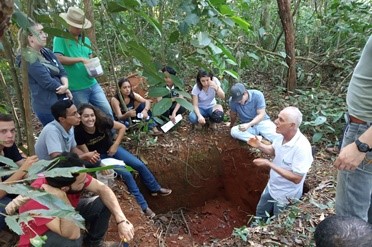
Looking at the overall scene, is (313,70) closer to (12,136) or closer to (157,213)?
(157,213)

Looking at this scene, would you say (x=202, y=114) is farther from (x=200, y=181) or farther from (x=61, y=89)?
(x=61, y=89)

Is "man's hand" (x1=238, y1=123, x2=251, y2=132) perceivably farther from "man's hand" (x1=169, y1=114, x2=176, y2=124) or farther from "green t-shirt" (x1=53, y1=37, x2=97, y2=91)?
"green t-shirt" (x1=53, y1=37, x2=97, y2=91)

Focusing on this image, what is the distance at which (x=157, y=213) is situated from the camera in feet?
17.4

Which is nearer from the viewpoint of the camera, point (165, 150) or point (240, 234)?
point (240, 234)

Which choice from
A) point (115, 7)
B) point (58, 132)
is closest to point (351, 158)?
point (115, 7)

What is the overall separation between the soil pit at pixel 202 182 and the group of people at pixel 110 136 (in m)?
0.26

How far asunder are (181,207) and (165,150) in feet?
3.93

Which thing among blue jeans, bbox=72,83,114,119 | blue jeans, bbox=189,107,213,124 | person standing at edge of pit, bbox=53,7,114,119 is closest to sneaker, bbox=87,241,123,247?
blue jeans, bbox=72,83,114,119

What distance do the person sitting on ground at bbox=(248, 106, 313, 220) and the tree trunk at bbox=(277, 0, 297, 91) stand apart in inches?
98.7

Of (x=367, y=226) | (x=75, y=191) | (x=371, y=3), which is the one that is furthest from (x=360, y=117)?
(x=371, y=3)

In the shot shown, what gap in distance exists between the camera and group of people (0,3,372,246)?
1939 millimetres

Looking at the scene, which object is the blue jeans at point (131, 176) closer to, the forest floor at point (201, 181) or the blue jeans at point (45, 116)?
the forest floor at point (201, 181)

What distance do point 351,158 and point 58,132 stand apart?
2712 mm

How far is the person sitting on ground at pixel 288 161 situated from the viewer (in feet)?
11.3
